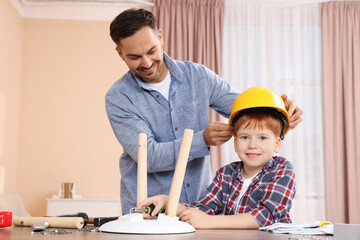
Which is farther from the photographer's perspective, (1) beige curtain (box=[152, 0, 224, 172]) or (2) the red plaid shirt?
(1) beige curtain (box=[152, 0, 224, 172])

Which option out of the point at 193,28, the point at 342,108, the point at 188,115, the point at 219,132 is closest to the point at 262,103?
the point at 219,132

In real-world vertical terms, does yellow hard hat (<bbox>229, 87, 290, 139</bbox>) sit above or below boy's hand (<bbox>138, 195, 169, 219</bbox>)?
above

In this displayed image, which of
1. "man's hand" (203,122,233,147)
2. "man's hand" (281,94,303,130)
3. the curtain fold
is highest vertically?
the curtain fold

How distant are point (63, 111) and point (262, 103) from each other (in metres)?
4.11

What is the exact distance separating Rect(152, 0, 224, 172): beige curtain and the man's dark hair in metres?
3.47

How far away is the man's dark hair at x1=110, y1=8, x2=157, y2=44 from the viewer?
1.72 metres

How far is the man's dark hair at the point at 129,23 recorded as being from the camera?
1722mm

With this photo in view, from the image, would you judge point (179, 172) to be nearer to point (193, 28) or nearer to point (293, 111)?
point (293, 111)

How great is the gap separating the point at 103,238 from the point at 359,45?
16.5ft

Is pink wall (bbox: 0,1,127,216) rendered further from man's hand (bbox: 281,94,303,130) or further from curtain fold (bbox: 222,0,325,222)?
man's hand (bbox: 281,94,303,130)

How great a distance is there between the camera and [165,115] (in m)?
1.85

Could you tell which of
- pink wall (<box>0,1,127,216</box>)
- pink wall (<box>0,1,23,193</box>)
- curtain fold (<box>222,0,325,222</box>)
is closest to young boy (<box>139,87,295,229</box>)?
pink wall (<box>0,1,23,193</box>)

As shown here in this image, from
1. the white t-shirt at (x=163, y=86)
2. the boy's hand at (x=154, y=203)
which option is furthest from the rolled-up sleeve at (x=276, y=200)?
the white t-shirt at (x=163, y=86)

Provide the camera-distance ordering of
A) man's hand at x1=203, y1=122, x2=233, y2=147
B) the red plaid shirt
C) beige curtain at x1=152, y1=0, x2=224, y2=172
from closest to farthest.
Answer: the red plaid shirt < man's hand at x1=203, y1=122, x2=233, y2=147 < beige curtain at x1=152, y1=0, x2=224, y2=172
